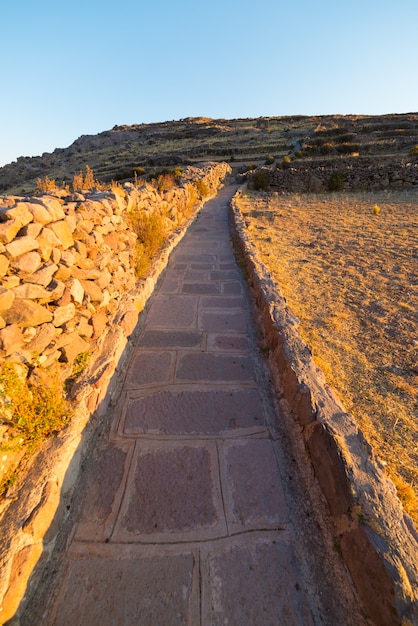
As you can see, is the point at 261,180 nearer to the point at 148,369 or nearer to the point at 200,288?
the point at 200,288

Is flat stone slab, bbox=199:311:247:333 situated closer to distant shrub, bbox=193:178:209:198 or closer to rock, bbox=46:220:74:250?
rock, bbox=46:220:74:250

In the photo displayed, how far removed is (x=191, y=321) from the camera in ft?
12.3

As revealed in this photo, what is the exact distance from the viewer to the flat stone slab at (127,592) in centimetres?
136

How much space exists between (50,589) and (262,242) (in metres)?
6.55

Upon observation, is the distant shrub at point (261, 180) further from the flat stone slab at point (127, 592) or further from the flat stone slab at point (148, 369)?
the flat stone slab at point (127, 592)

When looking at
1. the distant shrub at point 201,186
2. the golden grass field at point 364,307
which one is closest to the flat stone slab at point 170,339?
the golden grass field at point 364,307

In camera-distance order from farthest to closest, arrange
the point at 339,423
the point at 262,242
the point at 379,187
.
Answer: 1. the point at 379,187
2. the point at 262,242
3. the point at 339,423

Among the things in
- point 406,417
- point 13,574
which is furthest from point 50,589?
point 406,417

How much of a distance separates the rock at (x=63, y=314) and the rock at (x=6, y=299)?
0.38 metres

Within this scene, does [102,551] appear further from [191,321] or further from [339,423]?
[191,321]

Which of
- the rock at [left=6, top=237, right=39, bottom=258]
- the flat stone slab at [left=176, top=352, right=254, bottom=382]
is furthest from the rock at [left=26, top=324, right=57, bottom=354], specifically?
the flat stone slab at [left=176, top=352, right=254, bottom=382]

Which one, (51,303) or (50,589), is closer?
(50,589)

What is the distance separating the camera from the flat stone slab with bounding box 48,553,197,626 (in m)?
1.36

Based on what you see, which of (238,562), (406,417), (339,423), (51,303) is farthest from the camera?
(51,303)
